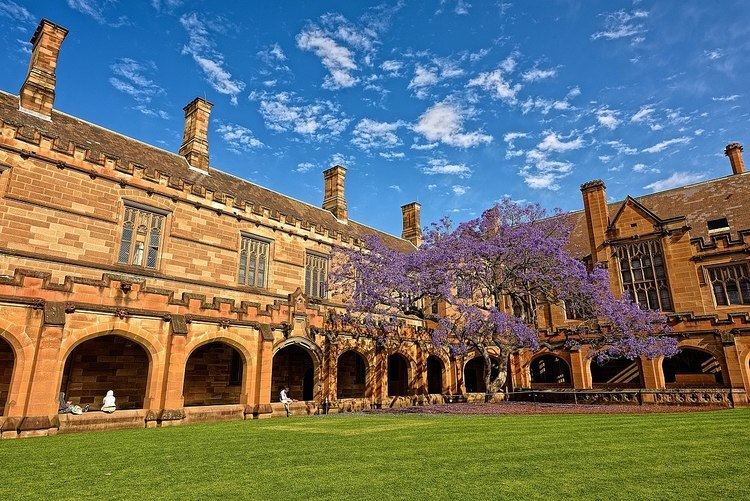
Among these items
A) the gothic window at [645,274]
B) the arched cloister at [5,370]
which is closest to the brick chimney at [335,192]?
the gothic window at [645,274]

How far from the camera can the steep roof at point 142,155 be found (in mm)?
16516

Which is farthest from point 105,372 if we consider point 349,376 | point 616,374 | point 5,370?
point 616,374

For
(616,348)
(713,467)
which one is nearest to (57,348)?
(713,467)

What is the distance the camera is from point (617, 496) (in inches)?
176

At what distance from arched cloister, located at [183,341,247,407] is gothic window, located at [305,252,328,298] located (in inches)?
213

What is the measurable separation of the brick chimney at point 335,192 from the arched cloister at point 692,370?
2019 centimetres

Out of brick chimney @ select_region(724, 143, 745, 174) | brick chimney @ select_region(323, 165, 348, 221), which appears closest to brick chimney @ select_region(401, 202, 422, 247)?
brick chimney @ select_region(323, 165, 348, 221)

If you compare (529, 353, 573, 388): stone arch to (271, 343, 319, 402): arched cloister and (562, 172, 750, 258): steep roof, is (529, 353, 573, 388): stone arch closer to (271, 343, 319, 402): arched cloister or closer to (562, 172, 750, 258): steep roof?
(562, 172, 750, 258): steep roof

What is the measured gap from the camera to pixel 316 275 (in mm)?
23281

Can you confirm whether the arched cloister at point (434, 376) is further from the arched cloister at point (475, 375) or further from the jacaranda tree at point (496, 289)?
the jacaranda tree at point (496, 289)

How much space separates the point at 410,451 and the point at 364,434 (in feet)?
8.75

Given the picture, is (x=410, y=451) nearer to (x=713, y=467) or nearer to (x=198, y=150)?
(x=713, y=467)

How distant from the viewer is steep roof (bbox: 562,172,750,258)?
25734 millimetres

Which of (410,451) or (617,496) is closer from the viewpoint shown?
(617,496)
